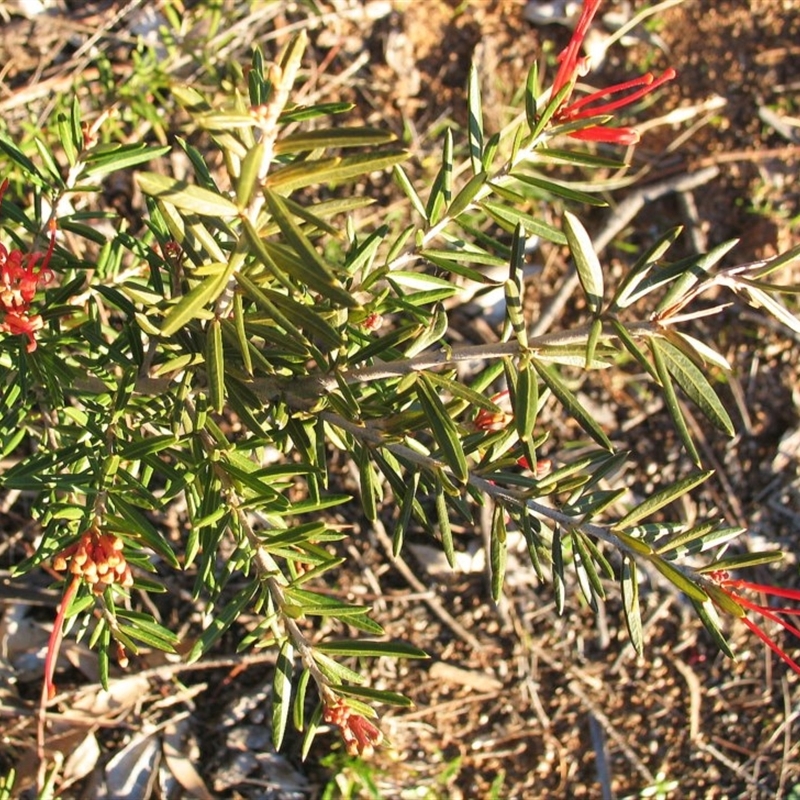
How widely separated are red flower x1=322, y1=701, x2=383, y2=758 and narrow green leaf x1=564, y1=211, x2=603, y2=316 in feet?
2.77

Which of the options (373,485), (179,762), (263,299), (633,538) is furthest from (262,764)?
(263,299)

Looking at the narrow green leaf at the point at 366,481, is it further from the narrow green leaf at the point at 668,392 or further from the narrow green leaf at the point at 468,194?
the narrow green leaf at the point at 668,392

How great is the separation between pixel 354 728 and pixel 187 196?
97cm

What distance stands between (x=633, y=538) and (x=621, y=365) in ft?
6.88

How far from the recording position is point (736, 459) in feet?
11.5

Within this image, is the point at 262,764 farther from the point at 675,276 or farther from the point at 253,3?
the point at 253,3

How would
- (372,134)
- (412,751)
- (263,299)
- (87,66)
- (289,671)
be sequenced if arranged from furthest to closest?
1. (87,66)
2. (412,751)
3. (289,671)
4. (263,299)
5. (372,134)

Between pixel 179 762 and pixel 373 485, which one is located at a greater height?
pixel 373 485

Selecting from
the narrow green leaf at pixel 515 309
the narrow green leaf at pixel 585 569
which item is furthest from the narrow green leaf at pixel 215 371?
the narrow green leaf at pixel 585 569

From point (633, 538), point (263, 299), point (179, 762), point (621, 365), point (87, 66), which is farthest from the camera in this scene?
point (621, 365)

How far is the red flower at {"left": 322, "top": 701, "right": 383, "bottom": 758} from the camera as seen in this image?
60.6 inches

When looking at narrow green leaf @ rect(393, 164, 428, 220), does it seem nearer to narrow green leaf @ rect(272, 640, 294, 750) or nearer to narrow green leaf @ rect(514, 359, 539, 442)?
narrow green leaf @ rect(514, 359, 539, 442)

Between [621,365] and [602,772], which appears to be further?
[621,365]

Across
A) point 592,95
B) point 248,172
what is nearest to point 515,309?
point 592,95
